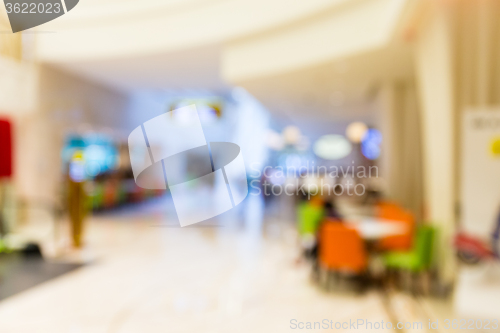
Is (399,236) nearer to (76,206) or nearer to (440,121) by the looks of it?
(440,121)

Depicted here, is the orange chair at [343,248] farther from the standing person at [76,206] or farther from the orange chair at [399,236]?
the standing person at [76,206]

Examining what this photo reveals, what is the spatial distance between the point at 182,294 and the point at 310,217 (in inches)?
87.4

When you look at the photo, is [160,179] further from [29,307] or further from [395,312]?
[395,312]

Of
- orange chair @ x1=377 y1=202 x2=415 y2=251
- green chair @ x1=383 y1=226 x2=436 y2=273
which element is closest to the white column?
green chair @ x1=383 y1=226 x2=436 y2=273

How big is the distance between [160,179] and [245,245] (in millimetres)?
2206

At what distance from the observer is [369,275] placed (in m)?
5.38

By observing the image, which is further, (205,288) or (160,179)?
(160,179)

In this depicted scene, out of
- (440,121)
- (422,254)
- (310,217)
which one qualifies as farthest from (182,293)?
(440,121)

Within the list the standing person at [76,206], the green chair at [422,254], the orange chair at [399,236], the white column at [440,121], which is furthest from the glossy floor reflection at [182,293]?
the white column at [440,121]

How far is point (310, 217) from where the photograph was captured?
568 cm

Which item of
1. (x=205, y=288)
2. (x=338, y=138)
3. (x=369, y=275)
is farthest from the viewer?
(x=338, y=138)

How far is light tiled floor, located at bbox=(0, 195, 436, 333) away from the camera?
145 inches

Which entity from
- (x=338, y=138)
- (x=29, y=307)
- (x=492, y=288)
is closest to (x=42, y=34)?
(x=29, y=307)

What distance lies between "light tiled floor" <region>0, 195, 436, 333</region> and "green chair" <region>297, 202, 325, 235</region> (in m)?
0.62
